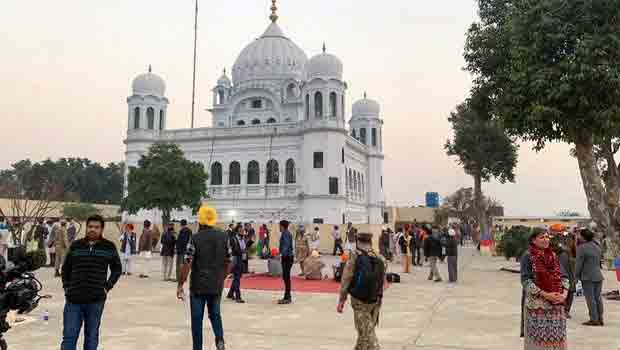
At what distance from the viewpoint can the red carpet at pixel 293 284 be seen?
42.9 feet

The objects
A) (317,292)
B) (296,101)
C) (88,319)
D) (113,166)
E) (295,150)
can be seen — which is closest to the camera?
(88,319)

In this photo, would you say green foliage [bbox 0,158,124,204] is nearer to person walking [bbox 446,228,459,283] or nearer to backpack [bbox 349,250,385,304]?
person walking [bbox 446,228,459,283]

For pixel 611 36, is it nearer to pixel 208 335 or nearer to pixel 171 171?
pixel 208 335

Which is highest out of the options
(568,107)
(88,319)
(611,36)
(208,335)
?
(611,36)

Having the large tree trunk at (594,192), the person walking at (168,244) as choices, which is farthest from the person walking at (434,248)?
the person walking at (168,244)

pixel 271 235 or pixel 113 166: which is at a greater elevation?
pixel 113 166

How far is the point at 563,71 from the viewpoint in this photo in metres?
15.9

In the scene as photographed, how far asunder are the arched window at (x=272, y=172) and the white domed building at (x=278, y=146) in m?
0.09

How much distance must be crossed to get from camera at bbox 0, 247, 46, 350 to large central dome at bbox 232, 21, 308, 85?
165 feet

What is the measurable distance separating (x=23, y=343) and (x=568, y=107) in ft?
51.6

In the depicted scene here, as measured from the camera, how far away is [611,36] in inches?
593

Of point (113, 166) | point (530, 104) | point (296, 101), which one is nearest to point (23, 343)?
point (530, 104)

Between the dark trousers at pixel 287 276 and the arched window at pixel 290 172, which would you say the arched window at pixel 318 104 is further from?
the dark trousers at pixel 287 276

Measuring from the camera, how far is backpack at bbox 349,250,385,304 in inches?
216
